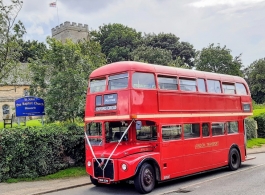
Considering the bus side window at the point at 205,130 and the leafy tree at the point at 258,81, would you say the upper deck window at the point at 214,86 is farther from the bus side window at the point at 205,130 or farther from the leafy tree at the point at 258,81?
the leafy tree at the point at 258,81

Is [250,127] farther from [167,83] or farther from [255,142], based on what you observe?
[167,83]

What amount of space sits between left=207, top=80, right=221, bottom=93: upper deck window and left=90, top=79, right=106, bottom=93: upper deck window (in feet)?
16.4

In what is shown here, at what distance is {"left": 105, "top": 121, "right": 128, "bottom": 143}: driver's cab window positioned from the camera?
39.4 feet

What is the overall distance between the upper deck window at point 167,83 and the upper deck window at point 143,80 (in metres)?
0.36

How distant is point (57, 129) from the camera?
15.1m

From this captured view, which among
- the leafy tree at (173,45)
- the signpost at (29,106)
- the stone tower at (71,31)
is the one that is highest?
the stone tower at (71,31)

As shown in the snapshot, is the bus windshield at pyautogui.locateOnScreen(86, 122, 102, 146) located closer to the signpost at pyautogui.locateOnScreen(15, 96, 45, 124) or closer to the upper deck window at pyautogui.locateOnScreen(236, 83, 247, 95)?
the signpost at pyautogui.locateOnScreen(15, 96, 45, 124)

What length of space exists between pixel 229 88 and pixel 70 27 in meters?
59.7

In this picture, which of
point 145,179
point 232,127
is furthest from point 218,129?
point 145,179

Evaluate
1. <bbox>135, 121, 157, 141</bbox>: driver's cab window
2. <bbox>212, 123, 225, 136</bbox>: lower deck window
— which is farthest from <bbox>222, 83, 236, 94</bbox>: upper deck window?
<bbox>135, 121, 157, 141</bbox>: driver's cab window

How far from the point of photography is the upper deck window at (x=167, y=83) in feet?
41.2

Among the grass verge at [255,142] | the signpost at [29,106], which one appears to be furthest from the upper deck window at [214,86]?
the grass verge at [255,142]

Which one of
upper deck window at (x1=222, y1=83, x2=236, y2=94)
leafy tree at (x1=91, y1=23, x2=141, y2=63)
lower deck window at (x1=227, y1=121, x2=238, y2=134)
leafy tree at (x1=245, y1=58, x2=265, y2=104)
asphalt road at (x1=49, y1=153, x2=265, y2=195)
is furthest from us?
leafy tree at (x1=91, y1=23, x2=141, y2=63)

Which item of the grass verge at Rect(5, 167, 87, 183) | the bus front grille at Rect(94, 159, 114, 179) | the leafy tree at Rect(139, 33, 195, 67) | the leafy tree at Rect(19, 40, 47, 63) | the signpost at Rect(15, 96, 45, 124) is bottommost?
the grass verge at Rect(5, 167, 87, 183)
